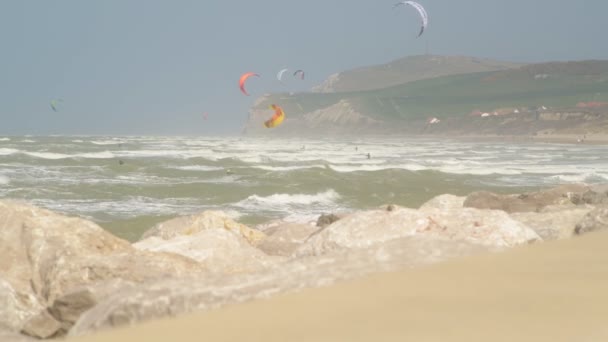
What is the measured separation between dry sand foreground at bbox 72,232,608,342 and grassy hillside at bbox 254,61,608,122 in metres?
122

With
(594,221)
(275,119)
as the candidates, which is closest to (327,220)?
(594,221)

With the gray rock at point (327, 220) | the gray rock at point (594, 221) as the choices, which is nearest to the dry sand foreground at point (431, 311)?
the gray rock at point (594, 221)

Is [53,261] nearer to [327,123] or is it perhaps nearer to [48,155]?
[48,155]

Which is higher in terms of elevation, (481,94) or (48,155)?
(481,94)

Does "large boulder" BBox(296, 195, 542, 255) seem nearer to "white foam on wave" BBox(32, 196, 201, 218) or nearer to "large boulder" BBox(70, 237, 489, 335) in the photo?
"large boulder" BBox(70, 237, 489, 335)

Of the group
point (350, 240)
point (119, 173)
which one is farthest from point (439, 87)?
point (350, 240)

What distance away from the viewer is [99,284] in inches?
183

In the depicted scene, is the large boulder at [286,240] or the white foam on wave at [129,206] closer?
the large boulder at [286,240]

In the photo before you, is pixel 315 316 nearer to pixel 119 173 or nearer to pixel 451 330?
pixel 451 330

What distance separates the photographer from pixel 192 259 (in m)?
5.70

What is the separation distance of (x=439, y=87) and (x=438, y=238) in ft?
585

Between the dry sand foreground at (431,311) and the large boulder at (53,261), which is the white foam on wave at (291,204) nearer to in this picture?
the large boulder at (53,261)

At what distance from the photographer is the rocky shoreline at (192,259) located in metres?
3.67

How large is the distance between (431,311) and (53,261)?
11.5ft
